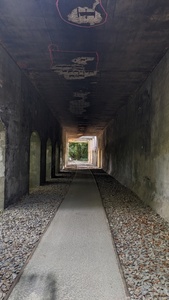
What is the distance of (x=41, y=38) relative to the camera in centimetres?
457

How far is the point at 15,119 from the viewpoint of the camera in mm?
5969

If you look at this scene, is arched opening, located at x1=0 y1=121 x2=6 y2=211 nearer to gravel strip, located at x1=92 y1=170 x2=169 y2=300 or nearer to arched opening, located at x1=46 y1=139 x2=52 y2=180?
gravel strip, located at x1=92 y1=170 x2=169 y2=300

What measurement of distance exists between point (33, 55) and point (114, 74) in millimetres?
2325

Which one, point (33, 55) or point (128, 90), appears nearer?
point (33, 55)

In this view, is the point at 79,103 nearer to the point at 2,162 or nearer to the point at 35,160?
the point at 35,160

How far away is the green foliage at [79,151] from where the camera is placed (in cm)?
4595

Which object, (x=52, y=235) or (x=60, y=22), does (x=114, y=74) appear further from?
(x=52, y=235)

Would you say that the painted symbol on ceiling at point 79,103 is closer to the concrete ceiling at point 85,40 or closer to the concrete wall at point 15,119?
the concrete ceiling at point 85,40

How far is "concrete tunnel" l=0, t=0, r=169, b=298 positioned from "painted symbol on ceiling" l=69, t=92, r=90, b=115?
8 cm

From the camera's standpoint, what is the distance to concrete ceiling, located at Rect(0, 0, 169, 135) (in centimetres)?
366

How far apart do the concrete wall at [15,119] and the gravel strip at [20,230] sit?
1.56 ft

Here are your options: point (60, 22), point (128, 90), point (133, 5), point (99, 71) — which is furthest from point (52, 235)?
point (128, 90)

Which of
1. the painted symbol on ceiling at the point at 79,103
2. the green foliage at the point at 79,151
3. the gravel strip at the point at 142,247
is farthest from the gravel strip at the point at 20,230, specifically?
the green foliage at the point at 79,151

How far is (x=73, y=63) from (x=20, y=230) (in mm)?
4006
